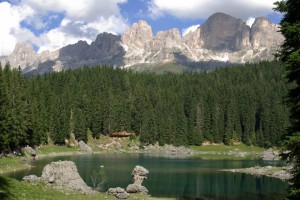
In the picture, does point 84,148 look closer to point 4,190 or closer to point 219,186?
point 219,186

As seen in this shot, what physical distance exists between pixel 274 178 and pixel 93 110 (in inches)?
4449

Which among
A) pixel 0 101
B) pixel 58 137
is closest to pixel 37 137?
pixel 58 137

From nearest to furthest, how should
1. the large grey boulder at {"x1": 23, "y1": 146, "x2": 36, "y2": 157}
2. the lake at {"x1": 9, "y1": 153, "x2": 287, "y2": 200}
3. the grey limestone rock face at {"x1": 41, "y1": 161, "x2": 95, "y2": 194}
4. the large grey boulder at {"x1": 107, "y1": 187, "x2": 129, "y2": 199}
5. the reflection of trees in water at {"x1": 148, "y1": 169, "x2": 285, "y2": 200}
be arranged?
the large grey boulder at {"x1": 107, "y1": 187, "x2": 129, "y2": 199}
the grey limestone rock face at {"x1": 41, "y1": 161, "x2": 95, "y2": 194}
the reflection of trees in water at {"x1": 148, "y1": 169, "x2": 285, "y2": 200}
the lake at {"x1": 9, "y1": 153, "x2": 287, "y2": 200}
the large grey boulder at {"x1": 23, "y1": 146, "x2": 36, "y2": 157}

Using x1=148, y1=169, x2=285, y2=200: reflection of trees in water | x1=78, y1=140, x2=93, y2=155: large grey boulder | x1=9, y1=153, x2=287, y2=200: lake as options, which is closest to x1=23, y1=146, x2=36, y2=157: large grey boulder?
x1=9, y1=153, x2=287, y2=200: lake

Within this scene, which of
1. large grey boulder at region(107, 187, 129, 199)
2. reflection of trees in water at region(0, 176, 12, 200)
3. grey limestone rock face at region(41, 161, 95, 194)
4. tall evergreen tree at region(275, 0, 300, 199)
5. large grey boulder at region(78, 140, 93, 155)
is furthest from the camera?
large grey boulder at region(78, 140, 93, 155)

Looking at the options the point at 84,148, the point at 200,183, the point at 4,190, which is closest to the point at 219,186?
the point at 200,183

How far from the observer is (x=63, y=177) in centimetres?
5931

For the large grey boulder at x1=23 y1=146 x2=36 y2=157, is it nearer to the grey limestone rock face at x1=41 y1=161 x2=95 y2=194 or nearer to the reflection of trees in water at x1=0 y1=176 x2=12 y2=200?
the grey limestone rock face at x1=41 y1=161 x2=95 y2=194

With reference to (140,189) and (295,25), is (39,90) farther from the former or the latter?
(295,25)

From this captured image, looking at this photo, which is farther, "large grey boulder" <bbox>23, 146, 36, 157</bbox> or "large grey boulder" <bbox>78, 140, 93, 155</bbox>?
"large grey boulder" <bbox>78, 140, 93, 155</bbox>

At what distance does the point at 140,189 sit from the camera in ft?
203

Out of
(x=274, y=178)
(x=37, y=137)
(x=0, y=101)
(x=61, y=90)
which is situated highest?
(x=61, y=90)

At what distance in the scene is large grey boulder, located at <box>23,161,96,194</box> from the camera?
54.8 meters

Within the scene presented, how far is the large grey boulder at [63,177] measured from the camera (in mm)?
54844
